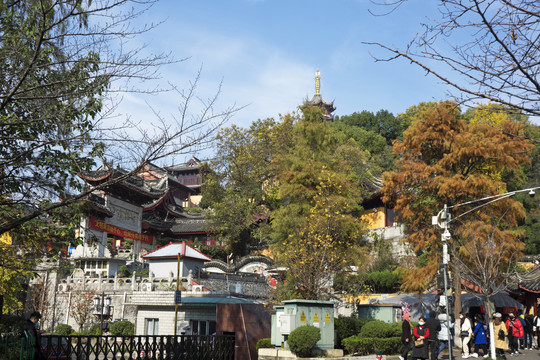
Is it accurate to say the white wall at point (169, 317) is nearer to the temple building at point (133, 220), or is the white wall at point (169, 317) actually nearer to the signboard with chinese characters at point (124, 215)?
the temple building at point (133, 220)

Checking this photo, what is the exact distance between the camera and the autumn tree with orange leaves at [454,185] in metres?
22.9

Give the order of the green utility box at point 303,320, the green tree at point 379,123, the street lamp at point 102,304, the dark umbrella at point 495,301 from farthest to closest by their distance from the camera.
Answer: the green tree at point 379,123 < the street lamp at point 102,304 < the dark umbrella at point 495,301 < the green utility box at point 303,320

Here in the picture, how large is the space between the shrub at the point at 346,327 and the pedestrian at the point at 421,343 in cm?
540

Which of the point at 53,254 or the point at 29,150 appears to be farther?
the point at 53,254

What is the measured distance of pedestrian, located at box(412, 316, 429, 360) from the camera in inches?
554

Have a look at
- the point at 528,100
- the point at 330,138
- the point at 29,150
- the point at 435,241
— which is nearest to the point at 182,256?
the point at 330,138

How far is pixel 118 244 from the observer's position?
4709 centimetres

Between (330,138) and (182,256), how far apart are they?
10.9m

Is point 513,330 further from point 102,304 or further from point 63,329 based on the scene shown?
point 63,329

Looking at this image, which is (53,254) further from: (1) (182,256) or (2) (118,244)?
(2) (118,244)

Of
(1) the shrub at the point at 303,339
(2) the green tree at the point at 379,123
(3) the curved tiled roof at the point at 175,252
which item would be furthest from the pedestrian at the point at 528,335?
(2) the green tree at the point at 379,123

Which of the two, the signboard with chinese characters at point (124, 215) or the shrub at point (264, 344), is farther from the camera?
the signboard with chinese characters at point (124, 215)

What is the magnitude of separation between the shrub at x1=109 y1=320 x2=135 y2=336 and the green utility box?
16332 mm

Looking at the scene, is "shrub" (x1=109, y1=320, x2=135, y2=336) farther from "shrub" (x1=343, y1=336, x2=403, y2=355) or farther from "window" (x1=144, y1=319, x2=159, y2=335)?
"shrub" (x1=343, y1=336, x2=403, y2=355)
